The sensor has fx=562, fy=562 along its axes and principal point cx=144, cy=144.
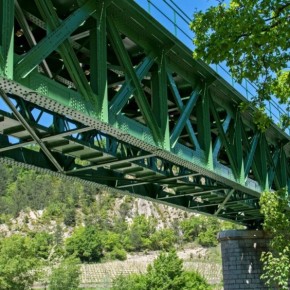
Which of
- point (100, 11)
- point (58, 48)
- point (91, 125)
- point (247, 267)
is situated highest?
point (100, 11)

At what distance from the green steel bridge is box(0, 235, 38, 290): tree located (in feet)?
190

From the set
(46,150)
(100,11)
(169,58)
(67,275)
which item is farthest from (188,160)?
(67,275)

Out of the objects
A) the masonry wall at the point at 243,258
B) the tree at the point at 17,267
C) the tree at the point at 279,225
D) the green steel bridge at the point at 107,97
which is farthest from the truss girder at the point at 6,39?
the tree at the point at 17,267

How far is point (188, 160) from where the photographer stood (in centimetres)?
1697

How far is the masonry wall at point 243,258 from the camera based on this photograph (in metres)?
29.7

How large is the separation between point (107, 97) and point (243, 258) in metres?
19.0

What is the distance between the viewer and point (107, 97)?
13742mm

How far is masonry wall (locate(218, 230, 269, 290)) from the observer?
29.7 metres

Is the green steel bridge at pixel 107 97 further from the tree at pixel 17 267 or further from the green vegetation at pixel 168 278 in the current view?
the green vegetation at pixel 168 278

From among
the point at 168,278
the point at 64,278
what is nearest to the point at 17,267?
the point at 168,278

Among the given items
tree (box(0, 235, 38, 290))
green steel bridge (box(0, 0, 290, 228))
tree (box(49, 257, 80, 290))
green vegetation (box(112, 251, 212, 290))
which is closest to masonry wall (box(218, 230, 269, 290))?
green steel bridge (box(0, 0, 290, 228))

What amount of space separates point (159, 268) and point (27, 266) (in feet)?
78.8

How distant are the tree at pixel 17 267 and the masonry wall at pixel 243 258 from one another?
51.5 m

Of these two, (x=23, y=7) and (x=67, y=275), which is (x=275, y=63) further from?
(x=67, y=275)
